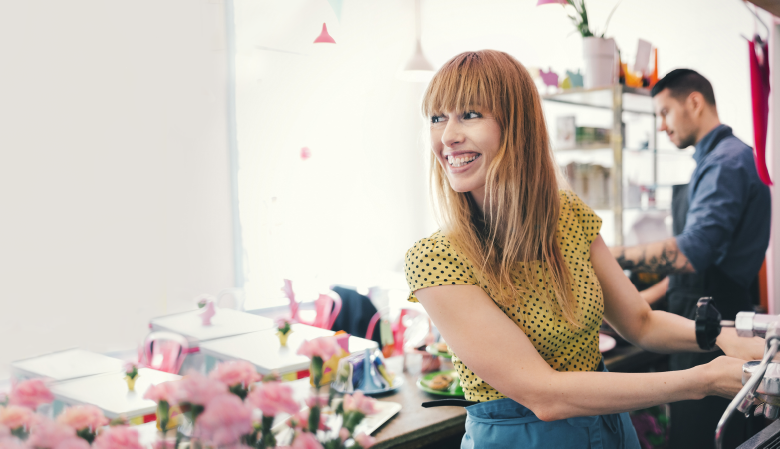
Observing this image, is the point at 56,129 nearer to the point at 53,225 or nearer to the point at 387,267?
the point at 53,225

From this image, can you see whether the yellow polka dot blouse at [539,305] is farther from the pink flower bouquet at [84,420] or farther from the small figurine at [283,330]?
the pink flower bouquet at [84,420]

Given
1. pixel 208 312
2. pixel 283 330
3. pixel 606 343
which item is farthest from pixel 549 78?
pixel 208 312

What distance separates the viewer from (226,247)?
0.76 meters

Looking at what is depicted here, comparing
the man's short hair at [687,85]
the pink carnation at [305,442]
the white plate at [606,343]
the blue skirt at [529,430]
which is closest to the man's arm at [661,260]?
the white plate at [606,343]

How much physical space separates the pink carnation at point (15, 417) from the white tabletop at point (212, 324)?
13 cm

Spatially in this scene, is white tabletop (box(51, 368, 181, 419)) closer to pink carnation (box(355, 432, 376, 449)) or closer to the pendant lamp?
pink carnation (box(355, 432, 376, 449))

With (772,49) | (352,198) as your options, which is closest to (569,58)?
(772,49)

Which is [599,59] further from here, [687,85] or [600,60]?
[687,85]

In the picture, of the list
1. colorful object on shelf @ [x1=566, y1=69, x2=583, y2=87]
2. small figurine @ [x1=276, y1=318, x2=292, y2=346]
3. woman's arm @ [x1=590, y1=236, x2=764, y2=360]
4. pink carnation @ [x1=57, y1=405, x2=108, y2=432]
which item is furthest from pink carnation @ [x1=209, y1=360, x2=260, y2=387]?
colorful object on shelf @ [x1=566, y1=69, x2=583, y2=87]

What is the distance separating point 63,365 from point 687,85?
8.09 ft

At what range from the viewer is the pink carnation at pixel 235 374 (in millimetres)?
599

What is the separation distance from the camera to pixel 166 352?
634 mm

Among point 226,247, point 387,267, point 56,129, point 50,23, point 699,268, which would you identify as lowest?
point 387,267

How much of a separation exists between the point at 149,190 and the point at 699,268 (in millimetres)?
2143
